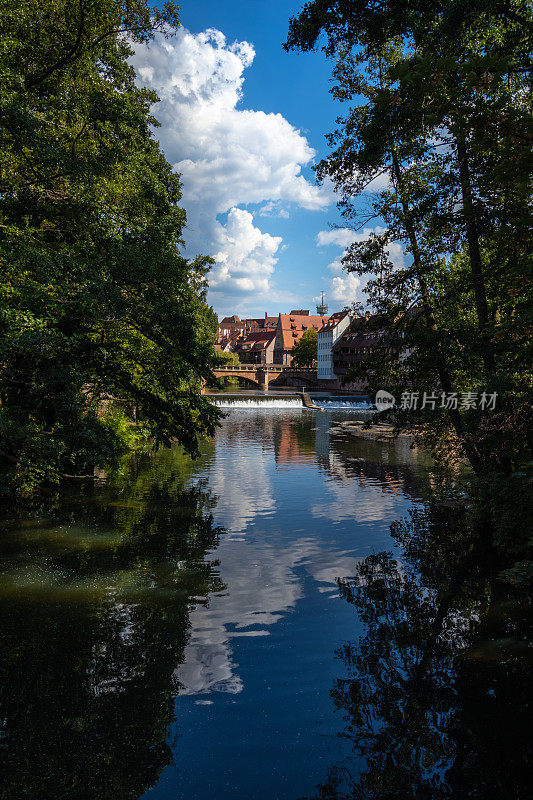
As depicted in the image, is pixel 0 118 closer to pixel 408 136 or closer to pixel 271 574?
pixel 408 136

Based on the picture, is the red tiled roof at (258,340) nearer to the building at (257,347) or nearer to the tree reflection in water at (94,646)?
the building at (257,347)

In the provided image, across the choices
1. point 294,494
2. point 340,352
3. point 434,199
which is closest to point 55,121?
point 434,199

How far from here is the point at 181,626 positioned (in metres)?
8.96

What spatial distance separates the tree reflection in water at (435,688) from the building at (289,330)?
Answer: 4602 inches

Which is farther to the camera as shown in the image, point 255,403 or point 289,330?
point 289,330

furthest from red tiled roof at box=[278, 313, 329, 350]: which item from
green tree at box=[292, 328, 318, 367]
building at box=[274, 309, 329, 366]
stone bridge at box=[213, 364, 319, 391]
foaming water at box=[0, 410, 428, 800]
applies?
foaming water at box=[0, 410, 428, 800]

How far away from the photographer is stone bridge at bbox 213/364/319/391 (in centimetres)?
9525

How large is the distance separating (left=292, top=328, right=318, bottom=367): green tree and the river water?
96.1 metres

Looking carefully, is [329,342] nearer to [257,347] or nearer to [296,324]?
[296,324]

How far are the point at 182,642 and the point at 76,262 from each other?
8159mm

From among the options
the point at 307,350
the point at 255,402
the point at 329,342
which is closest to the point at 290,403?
the point at 255,402

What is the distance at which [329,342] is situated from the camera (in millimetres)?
104812

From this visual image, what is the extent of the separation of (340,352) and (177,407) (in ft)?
289

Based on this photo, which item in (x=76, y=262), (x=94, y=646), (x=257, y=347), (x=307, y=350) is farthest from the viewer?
(x=257, y=347)
